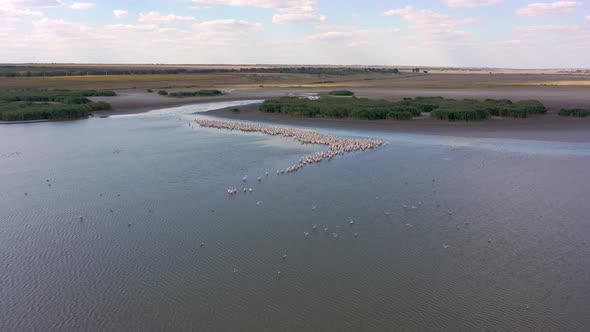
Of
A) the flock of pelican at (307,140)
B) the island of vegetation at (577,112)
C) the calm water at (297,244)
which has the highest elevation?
the island of vegetation at (577,112)

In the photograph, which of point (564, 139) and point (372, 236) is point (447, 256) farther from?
point (564, 139)

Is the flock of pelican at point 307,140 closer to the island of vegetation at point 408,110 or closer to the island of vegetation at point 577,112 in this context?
the island of vegetation at point 408,110

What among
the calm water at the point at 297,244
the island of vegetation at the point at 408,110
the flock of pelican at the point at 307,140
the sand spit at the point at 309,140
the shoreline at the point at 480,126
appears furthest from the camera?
the island of vegetation at the point at 408,110

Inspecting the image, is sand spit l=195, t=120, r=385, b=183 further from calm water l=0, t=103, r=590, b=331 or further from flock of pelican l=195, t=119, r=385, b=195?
calm water l=0, t=103, r=590, b=331

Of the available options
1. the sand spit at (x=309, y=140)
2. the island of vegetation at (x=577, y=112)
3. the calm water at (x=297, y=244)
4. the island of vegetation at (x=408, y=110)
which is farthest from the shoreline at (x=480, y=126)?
the calm water at (x=297, y=244)

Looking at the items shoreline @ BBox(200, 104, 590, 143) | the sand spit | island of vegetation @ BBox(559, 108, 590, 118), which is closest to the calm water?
the sand spit

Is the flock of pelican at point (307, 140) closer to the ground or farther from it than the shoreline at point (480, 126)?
closer to the ground

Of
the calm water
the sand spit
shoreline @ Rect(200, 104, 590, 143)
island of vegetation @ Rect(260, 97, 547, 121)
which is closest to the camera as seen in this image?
the calm water

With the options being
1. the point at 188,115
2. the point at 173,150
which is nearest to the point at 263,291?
the point at 173,150
